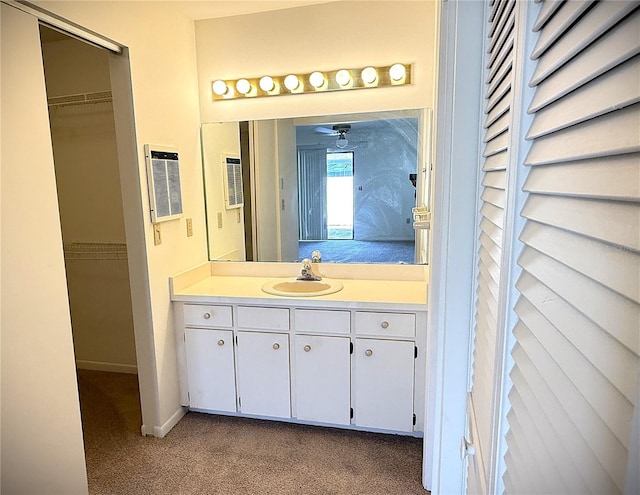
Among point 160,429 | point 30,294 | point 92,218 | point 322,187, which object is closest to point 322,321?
point 322,187

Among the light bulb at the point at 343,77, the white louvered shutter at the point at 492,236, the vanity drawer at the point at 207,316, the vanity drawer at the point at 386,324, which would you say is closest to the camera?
the white louvered shutter at the point at 492,236

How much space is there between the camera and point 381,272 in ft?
8.41

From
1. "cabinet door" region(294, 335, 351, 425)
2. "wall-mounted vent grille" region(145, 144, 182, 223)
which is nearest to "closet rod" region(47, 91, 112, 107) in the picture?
"wall-mounted vent grille" region(145, 144, 182, 223)

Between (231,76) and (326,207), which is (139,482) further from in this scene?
(231,76)

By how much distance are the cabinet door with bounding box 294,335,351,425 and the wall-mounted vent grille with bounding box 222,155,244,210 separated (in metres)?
1.10

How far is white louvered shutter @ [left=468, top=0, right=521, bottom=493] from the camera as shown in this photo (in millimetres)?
642

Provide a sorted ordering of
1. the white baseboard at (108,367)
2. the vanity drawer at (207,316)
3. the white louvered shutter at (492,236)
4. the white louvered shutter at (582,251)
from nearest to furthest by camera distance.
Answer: the white louvered shutter at (582,251)
the white louvered shutter at (492,236)
the vanity drawer at (207,316)
the white baseboard at (108,367)

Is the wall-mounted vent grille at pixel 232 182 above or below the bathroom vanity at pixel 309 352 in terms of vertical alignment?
above

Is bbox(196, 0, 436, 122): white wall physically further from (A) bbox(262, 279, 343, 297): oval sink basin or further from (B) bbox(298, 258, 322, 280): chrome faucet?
(A) bbox(262, 279, 343, 297): oval sink basin

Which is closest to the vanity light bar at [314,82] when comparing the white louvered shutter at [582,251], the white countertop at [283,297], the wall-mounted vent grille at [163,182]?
the wall-mounted vent grille at [163,182]

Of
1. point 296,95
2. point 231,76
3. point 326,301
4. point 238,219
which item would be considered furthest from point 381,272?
point 231,76

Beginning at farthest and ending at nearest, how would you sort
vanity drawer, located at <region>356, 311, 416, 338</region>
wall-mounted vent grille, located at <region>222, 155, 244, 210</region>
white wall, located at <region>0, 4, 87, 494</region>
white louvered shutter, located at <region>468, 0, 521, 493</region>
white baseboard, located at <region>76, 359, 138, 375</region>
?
white baseboard, located at <region>76, 359, 138, 375</region> < wall-mounted vent grille, located at <region>222, 155, 244, 210</region> < vanity drawer, located at <region>356, 311, 416, 338</region> < white wall, located at <region>0, 4, 87, 494</region> < white louvered shutter, located at <region>468, 0, 521, 493</region>

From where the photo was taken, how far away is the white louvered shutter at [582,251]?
0.30 metres

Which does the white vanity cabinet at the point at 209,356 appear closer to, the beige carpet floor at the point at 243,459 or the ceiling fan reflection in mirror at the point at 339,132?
the beige carpet floor at the point at 243,459
